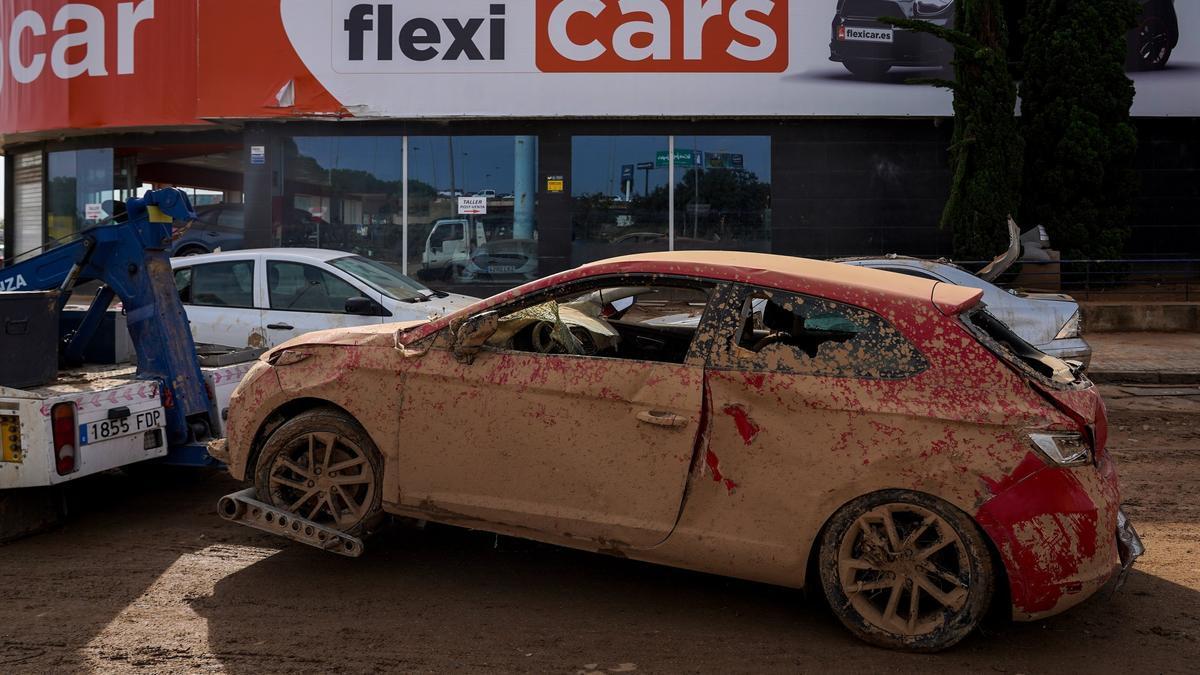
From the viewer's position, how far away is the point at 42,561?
215 inches

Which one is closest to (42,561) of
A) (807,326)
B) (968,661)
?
(807,326)

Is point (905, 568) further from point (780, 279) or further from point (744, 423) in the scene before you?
point (780, 279)

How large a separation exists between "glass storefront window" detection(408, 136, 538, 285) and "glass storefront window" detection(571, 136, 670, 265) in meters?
0.78

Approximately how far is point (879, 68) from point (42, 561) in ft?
48.6

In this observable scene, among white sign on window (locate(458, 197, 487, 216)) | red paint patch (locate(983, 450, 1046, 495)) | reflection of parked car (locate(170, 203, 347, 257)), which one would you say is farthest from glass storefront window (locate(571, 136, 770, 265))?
red paint patch (locate(983, 450, 1046, 495))

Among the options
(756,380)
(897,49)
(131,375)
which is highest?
(897,49)

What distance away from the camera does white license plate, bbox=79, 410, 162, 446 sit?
5566 mm

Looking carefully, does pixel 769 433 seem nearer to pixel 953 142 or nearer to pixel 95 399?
pixel 95 399

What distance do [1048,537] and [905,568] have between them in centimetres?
55

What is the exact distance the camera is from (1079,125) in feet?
53.5

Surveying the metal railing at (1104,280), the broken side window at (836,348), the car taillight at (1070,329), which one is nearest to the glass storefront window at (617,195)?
the metal railing at (1104,280)

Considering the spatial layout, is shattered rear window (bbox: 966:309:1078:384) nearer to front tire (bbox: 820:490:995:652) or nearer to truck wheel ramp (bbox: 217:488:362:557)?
front tire (bbox: 820:490:995:652)

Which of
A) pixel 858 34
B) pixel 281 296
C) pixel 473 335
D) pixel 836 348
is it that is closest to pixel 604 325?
pixel 473 335

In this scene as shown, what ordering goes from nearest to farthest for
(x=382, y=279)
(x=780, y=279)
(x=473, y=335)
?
(x=780, y=279)
(x=473, y=335)
(x=382, y=279)
